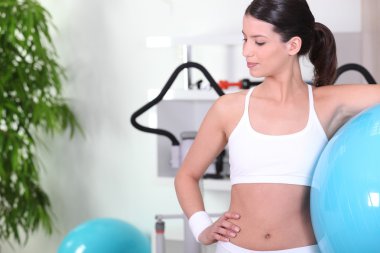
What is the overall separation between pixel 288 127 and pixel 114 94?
8.27 feet

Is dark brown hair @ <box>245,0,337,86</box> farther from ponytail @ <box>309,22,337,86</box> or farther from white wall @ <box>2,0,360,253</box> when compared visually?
white wall @ <box>2,0,360,253</box>

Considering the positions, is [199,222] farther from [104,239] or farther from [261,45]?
[104,239]

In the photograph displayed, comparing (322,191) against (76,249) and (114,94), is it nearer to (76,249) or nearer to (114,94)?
(76,249)

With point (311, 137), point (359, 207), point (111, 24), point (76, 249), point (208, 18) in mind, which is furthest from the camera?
point (111, 24)

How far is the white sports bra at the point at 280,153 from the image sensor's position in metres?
1.69

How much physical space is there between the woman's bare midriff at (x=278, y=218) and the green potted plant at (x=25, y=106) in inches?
94.6

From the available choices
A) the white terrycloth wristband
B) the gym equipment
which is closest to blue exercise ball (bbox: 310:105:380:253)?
the white terrycloth wristband

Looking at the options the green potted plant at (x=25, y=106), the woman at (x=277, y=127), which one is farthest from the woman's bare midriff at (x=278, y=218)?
the green potted plant at (x=25, y=106)

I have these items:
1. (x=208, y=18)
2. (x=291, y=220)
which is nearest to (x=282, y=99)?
(x=291, y=220)

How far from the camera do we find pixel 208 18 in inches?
150

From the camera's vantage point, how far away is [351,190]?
4.89 feet

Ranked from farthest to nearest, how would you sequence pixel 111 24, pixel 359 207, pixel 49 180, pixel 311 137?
pixel 49 180 < pixel 111 24 < pixel 311 137 < pixel 359 207

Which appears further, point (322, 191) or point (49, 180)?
point (49, 180)

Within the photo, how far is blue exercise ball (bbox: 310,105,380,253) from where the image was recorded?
147 centimetres
